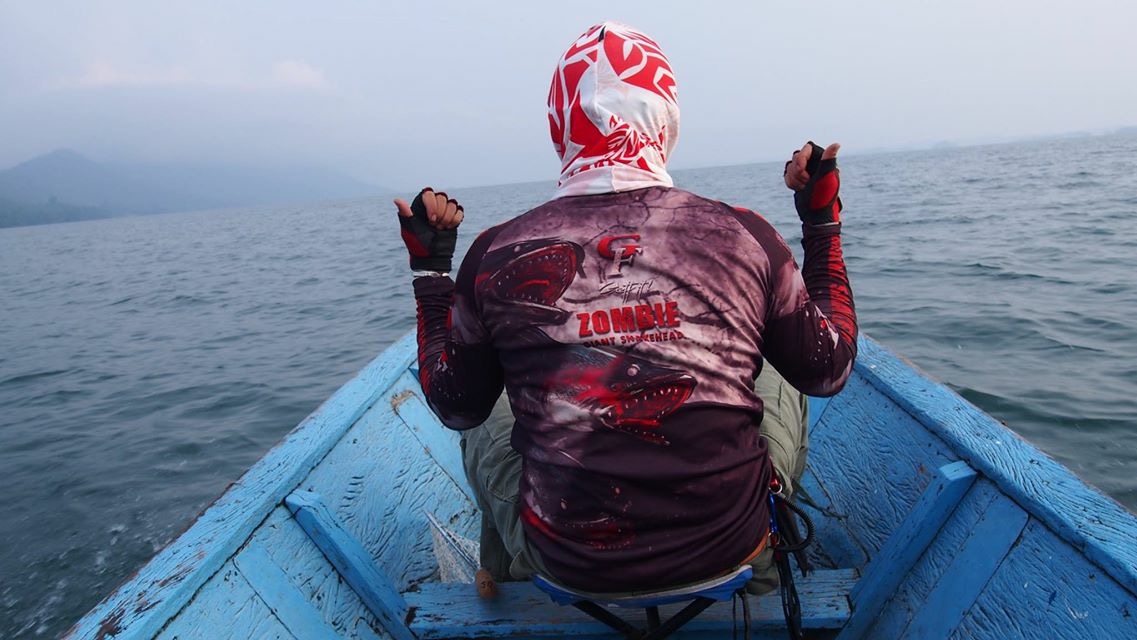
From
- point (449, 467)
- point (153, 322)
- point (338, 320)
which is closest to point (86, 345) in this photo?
point (153, 322)

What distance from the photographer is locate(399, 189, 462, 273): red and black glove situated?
2035 millimetres

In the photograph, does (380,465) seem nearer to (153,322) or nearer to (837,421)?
(837,421)

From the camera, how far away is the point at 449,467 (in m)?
3.78

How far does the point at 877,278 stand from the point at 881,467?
358 inches

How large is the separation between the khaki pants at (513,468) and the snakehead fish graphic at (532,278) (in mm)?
703

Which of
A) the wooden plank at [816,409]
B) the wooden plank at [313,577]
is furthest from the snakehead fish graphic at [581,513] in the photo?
the wooden plank at [816,409]

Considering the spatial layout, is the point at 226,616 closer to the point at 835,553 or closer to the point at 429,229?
the point at 429,229

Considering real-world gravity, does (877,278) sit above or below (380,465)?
below

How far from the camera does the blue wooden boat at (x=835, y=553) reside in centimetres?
179

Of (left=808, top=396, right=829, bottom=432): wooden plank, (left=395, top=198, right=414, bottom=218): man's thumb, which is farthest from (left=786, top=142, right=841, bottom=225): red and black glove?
(left=808, top=396, right=829, bottom=432): wooden plank

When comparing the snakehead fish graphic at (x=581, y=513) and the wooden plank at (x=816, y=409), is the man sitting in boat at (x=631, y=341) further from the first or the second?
the wooden plank at (x=816, y=409)

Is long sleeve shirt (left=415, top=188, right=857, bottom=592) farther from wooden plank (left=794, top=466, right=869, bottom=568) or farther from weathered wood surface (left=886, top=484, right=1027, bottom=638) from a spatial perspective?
wooden plank (left=794, top=466, right=869, bottom=568)

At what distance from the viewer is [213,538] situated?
6.93 feet

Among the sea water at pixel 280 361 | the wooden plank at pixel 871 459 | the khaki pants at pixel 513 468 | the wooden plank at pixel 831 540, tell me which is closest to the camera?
the khaki pants at pixel 513 468
